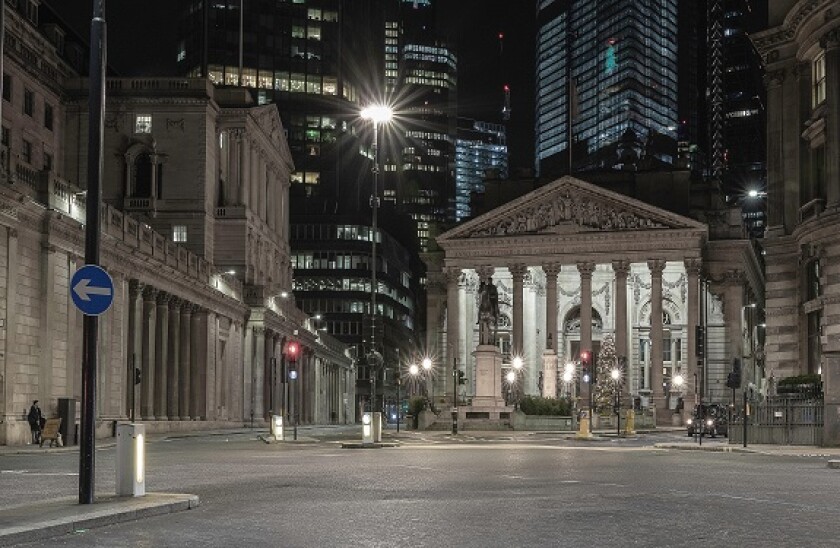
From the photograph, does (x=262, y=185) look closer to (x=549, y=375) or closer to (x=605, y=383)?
(x=549, y=375)

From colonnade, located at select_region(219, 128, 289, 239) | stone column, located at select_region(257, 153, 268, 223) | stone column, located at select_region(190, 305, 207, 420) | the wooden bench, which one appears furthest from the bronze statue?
stone column, located at select_region(257, 153, 268, 223)

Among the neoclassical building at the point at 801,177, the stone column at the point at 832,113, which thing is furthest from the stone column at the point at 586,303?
the stone column at the point at 832,113

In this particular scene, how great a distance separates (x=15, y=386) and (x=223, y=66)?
397ft

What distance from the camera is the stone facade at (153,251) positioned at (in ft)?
159

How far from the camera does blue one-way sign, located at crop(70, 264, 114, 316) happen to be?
16.2 meters

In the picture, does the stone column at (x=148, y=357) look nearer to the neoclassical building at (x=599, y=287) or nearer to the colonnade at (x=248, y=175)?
the colonnade at (x=248, y=175)

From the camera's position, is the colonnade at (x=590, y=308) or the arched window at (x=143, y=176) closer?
the arched window at (x=143, y=176)

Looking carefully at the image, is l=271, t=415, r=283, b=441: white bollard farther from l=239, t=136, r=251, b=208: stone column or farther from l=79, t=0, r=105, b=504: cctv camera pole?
l=239, t=136, r=251, b=208: stone column

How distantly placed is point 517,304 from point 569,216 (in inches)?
355

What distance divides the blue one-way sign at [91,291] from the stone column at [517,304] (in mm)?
95603

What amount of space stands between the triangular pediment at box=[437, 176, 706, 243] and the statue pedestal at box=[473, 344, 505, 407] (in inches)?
1738

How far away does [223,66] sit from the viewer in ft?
535

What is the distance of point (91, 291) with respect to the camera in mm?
16219

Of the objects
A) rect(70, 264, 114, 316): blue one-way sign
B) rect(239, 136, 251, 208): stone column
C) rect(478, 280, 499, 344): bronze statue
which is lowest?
rect(70, 264, 114, 316): blue one-way sign
